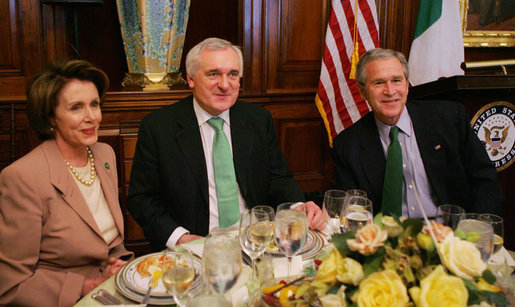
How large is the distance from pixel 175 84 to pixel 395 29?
2026 mm

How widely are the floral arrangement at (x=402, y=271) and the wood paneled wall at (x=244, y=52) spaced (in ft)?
7.88

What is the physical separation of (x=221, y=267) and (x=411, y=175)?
152cm

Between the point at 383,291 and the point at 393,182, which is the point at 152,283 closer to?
the point at 383,291

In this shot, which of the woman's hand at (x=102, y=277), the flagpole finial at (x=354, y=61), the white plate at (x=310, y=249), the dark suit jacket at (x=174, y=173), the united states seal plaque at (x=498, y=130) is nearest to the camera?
the white plate at (x=310, y=249)

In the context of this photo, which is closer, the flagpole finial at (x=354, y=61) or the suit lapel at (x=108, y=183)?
the suit lapel at (x=108, y=183)

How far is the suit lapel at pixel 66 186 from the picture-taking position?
1502 millimetres

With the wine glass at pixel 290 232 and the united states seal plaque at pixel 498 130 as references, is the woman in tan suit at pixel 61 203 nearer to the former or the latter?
the wine glass at pixel 290 232

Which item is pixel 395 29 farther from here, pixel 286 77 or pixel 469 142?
pixel 469 142

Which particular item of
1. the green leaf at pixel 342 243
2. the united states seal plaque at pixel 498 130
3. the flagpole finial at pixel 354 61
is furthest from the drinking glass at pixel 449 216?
the flagpole finial at pixel 354 61

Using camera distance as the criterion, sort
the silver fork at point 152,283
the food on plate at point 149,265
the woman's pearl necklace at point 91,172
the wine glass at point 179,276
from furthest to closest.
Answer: the woman's pearl necklace at point 91,172
the food on plate at point 149,265
the silver fork at point 152,283
the wine glass at point 179,276

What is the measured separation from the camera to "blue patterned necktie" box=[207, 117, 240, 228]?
6.43 ft

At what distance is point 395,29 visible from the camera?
12.6 ft

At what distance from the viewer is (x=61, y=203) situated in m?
1.50

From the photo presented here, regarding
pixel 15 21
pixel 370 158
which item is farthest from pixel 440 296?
pixel 15 21
